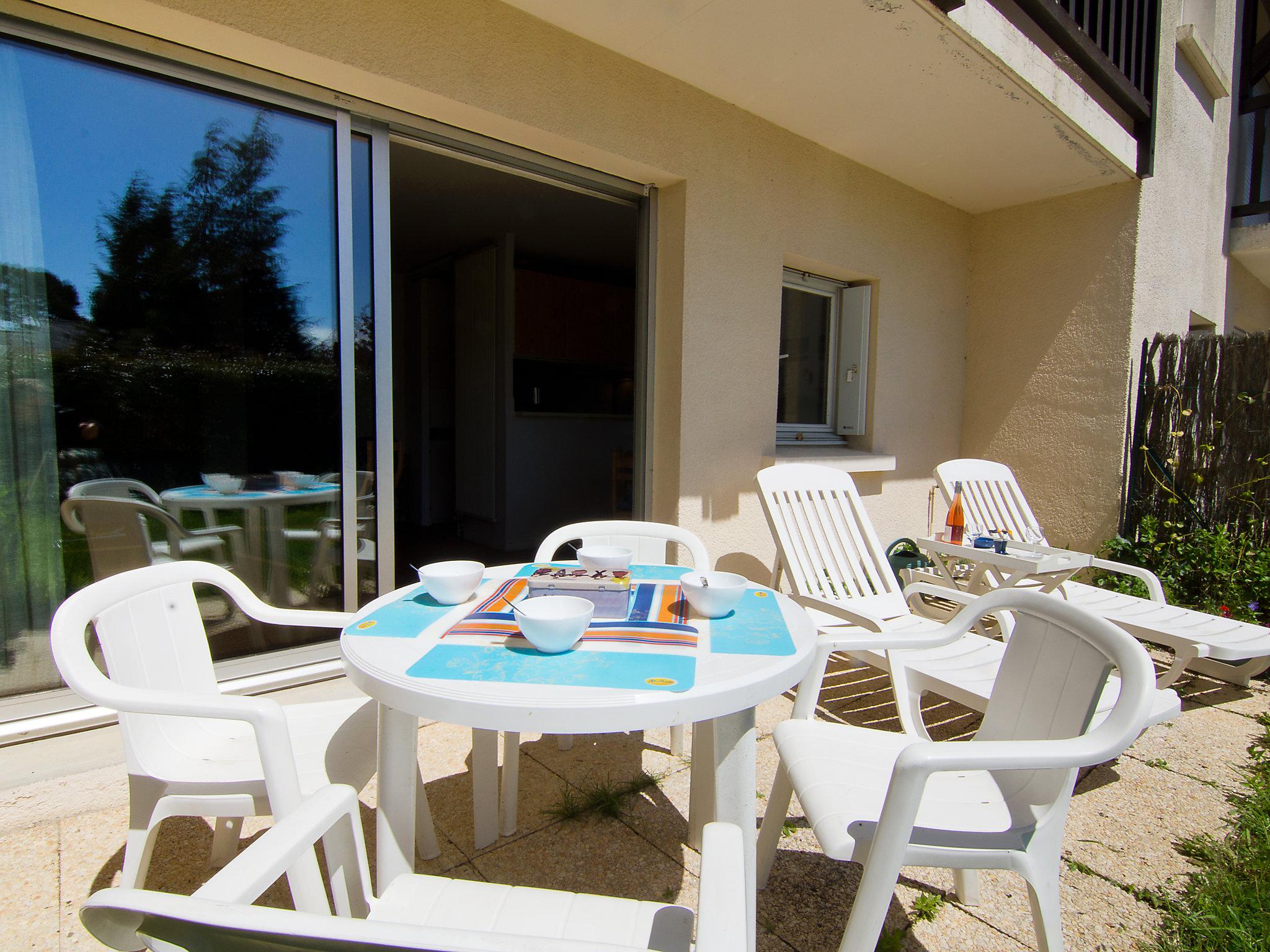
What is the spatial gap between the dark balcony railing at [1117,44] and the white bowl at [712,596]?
3669 mm

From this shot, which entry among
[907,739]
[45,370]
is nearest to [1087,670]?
[907,739]

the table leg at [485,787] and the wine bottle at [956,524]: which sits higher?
the wine bottle at [956,524]

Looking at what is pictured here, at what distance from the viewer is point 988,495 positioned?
4070mm

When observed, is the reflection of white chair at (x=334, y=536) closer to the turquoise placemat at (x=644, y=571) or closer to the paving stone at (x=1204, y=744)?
the turquoise placemat at (x=644, y=571)

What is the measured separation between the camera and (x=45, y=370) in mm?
2062

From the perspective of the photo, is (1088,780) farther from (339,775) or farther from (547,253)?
(547,253)

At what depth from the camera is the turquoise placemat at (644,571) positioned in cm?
181

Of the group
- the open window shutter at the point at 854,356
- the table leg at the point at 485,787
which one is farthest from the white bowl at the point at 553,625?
the open window shutter at the point at 854,356

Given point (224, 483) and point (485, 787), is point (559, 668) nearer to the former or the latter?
point (485, 787)

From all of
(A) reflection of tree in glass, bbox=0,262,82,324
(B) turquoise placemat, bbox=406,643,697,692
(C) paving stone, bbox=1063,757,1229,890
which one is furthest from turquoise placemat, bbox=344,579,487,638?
(C) paving stone, bbox=1063,757,1229,890

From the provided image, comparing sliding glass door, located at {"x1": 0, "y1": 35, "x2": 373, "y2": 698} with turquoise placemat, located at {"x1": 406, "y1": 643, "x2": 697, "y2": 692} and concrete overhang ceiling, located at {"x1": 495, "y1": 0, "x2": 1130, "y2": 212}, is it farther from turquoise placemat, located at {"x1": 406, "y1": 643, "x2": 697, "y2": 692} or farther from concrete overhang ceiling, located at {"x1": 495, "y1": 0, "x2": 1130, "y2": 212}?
turquoise placemat, located at {"x1": 406, "y1": 643, "x2": 697, "y2": 692}

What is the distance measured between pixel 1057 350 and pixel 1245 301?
3.91 metres

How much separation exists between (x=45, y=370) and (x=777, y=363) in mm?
3148

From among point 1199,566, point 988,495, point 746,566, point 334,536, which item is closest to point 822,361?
point 988,495
